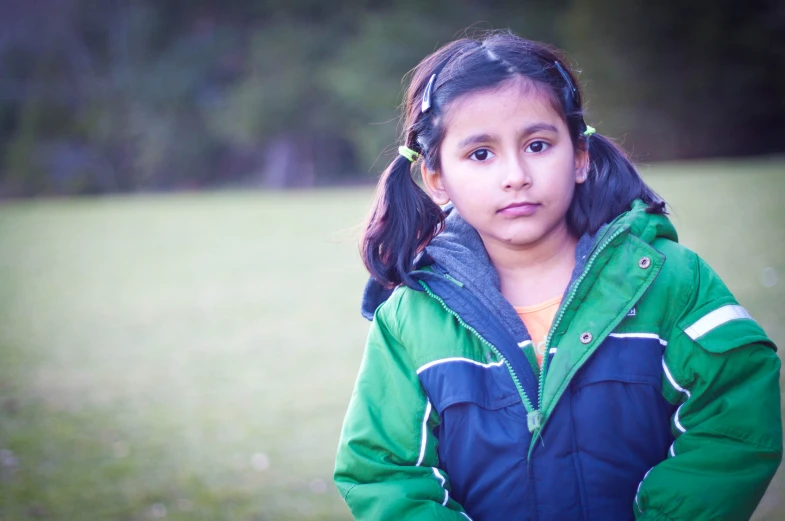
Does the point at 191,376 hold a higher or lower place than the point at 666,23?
lower

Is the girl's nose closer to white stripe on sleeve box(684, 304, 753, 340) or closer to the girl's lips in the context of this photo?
the girl's lips

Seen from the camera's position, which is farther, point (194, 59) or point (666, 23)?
point (194, 59)

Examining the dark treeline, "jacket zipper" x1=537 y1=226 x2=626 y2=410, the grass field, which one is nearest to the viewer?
"jacket zipper" x1=537 y1=226 x2=626 y2=410

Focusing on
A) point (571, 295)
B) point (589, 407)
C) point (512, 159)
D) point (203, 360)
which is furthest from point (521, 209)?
point (203, 360)

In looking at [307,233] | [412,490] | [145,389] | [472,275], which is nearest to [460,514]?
[412,490]

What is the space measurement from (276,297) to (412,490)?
21.2ft

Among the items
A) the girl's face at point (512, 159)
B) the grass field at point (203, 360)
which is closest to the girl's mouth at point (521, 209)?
the girl's face at point (512, 159)

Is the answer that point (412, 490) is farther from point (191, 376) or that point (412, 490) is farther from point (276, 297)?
point (276, 297)

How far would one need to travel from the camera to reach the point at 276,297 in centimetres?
798

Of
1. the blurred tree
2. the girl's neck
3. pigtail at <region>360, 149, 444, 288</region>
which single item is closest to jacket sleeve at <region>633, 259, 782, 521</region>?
the girl's neck

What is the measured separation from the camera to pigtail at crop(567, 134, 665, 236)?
6.11 ft

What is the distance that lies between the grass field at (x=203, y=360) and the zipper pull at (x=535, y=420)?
78 cm

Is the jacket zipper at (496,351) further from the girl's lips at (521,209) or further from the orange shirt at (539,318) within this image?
the girl's lips at (521,209)

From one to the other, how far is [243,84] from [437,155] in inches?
1306
